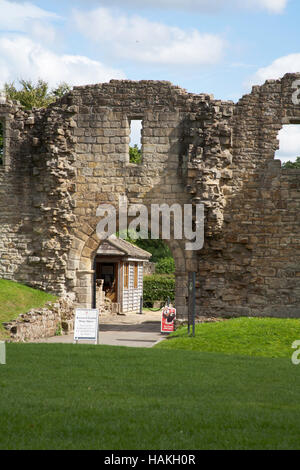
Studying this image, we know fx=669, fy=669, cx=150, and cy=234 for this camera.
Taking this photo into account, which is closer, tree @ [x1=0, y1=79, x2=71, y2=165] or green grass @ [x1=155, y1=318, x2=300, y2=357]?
green grass @ [x1=155, y1=318, x2=300, y2=357]

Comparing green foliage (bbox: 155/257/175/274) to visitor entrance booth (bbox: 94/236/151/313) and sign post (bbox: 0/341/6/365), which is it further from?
sign post (bbox: 0/341/6/365)

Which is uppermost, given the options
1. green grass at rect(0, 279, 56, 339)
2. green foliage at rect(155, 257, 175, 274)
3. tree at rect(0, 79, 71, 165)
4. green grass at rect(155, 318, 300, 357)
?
tree at rect(0, 79, 71, 165)

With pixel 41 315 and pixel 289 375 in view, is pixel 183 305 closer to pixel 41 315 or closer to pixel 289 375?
pixel 41 315

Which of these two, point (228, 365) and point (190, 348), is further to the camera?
point (190, 348)

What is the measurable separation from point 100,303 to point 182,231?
9.48m

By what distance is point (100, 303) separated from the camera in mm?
27953

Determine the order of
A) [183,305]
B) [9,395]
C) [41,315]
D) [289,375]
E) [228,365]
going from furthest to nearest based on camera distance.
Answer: [183,305] → [41,315] → [228,365] → [289,375] → [9,395]

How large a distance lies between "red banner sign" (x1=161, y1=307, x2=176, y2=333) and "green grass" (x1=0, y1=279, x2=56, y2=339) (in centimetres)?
334

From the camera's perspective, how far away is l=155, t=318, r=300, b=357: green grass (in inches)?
535

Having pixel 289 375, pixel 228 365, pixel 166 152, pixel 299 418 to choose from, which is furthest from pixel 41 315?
pixel 299 418

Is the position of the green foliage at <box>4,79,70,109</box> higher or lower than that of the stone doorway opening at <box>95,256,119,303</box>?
higher

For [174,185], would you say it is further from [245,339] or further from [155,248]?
[155,248]

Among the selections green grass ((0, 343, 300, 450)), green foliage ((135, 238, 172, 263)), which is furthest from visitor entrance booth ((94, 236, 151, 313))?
green foliage ((135, 238, 172, 263))

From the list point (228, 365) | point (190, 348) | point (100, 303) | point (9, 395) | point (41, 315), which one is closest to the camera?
point (9, 395)
